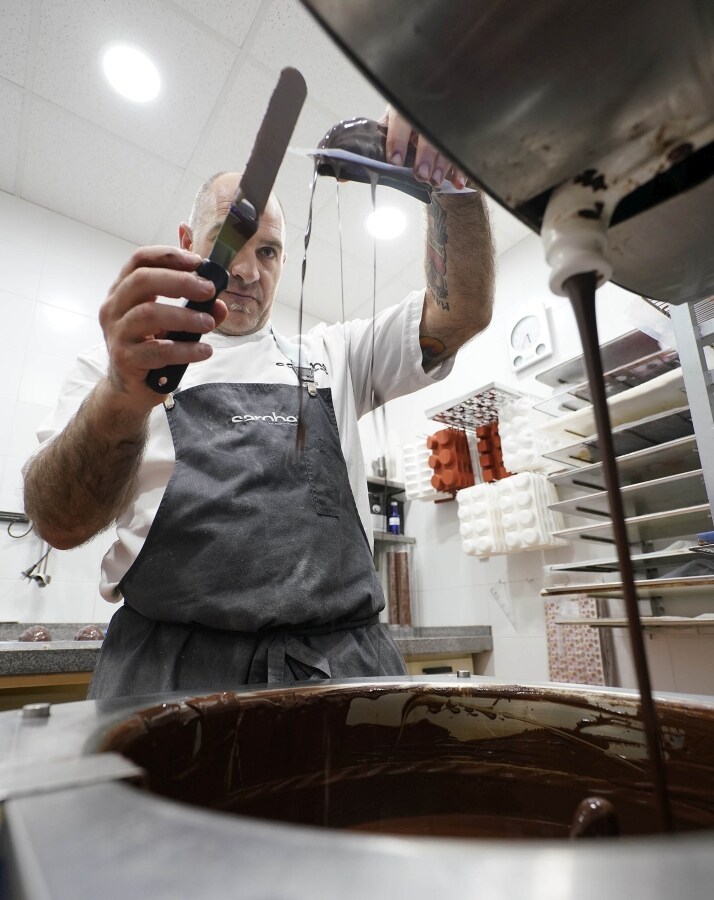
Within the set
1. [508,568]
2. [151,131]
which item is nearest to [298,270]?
[151,131]

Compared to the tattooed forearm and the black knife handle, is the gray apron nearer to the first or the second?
the black knife handle

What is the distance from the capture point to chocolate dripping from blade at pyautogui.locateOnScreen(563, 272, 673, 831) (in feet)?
1.18

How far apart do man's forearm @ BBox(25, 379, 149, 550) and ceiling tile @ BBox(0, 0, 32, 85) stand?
186 cm

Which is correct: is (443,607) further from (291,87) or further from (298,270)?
(291,87)

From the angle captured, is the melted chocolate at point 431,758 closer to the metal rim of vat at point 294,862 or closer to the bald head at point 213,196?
the metal rim of vat at point 294,862

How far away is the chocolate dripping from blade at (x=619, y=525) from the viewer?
0.36 meters

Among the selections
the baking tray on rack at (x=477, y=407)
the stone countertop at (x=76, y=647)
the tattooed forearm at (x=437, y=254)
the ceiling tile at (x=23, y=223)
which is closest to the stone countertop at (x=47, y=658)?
the stone countertop at (x=76, y=647)

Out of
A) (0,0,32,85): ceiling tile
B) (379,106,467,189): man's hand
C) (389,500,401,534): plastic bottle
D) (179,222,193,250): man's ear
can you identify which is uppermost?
(0,0,32,85): ceiling tile

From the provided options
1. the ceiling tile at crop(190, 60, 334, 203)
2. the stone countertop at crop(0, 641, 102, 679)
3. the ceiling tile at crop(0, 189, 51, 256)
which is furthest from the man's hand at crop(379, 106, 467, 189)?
the ceiling tile at crop(0, 189, 51, 256)

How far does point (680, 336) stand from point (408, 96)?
4.15 ft

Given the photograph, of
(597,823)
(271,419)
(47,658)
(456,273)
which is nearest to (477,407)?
(456,273)

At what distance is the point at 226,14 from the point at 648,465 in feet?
6.65

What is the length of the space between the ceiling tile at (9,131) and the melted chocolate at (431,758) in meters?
2.58

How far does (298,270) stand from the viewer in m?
3.22
